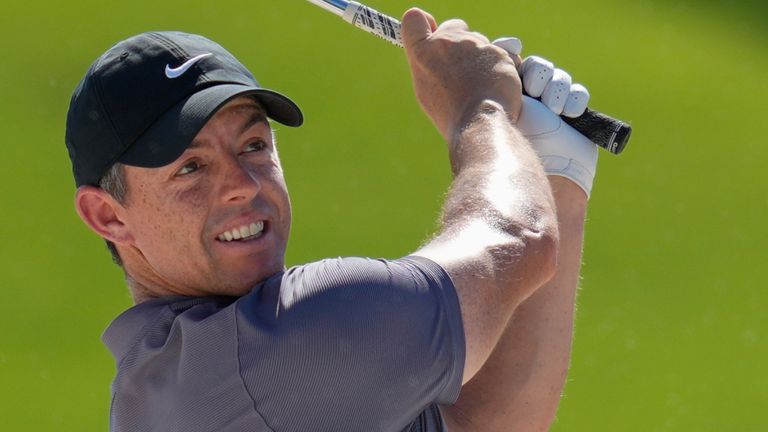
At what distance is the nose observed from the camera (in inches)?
55.1

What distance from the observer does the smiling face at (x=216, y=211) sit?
140 cm

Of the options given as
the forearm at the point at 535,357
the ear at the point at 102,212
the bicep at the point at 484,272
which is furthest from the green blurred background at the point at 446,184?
the bicep at the point at 484,272

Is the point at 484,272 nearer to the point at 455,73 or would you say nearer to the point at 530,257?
the point at 530,257

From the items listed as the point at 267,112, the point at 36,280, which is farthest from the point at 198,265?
the point at 36,280

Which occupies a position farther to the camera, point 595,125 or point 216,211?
point 595,125

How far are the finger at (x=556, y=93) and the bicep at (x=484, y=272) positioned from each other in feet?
1.15

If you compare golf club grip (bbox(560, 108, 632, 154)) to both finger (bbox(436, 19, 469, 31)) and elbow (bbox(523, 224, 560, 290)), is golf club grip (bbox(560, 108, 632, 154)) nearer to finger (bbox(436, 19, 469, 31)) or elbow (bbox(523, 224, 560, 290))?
finger (bbox(436, 19, 469, 31))

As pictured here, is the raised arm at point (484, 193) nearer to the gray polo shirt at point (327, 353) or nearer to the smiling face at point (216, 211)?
the gray polo shirt at point (327, 353)

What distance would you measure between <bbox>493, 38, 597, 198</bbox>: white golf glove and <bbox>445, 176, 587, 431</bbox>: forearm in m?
0.02

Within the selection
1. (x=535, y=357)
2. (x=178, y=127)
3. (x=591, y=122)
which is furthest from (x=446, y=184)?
(x=178, y=127)

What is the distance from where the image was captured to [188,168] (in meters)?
1.41

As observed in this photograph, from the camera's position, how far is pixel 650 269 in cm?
270

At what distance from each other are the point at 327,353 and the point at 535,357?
16.8 inches

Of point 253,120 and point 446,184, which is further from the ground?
point 253,120
